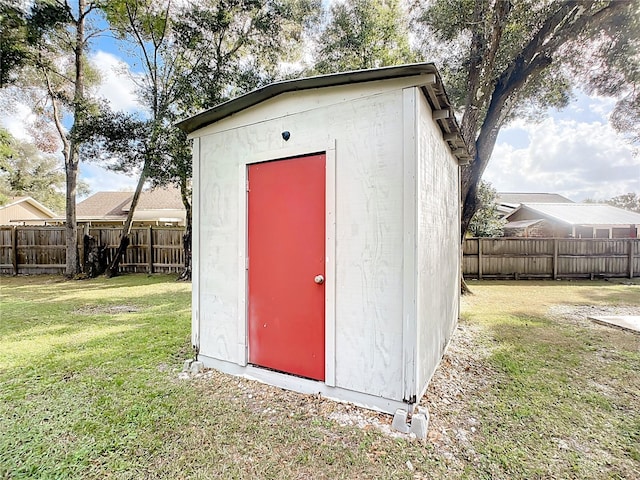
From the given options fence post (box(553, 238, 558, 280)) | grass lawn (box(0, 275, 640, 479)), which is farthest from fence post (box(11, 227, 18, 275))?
fence post (box(553, 238, 558, 280))

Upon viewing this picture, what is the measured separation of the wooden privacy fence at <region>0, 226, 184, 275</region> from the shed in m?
8.74

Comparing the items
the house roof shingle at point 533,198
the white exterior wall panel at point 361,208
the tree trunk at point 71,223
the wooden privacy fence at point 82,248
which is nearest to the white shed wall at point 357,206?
the white exterior wall panel at point 361,208

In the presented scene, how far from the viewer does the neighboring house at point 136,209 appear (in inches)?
712

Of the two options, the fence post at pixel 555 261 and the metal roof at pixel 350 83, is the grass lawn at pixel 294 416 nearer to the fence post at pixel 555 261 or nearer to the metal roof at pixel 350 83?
the metal roof at pixel 350 83

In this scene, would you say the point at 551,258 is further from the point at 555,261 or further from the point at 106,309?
the point at 106,309

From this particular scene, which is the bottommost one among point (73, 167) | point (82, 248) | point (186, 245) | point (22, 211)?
point (82, 248)

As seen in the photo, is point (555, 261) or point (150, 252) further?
point (150, 252)

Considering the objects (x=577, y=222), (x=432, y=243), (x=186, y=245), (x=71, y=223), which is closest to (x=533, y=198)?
(x=577, y=222)

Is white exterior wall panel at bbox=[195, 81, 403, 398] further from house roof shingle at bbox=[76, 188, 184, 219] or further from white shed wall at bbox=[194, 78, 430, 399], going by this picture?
house roof shingle at bbox=[76, 188, 184, 219]

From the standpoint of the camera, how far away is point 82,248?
36.8ft

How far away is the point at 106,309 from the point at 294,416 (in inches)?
222

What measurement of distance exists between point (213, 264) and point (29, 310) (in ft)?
17.9

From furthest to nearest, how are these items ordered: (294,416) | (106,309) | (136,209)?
(136,209)
(106,309)
(294,416)

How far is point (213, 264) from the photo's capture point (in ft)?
11.5
